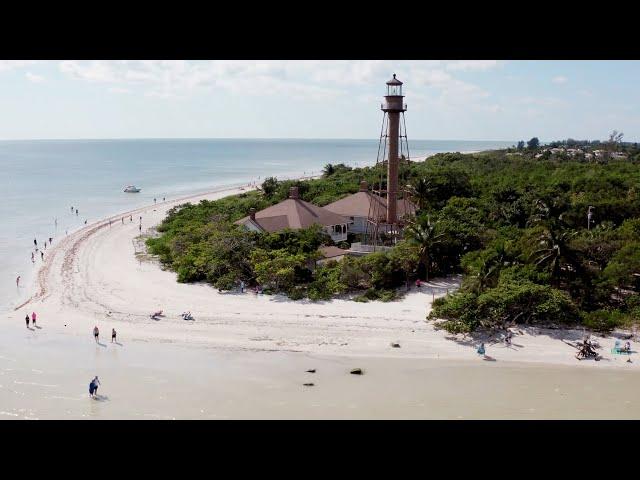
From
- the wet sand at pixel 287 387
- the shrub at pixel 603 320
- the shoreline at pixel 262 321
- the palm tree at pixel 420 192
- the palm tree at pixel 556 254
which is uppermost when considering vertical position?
the palm tree at pixel 420 192

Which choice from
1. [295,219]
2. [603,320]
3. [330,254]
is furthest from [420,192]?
[603,320]

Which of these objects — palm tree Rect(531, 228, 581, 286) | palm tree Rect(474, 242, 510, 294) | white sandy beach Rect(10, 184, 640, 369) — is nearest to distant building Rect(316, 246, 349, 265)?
white sandy beach Rect(10, 184, 640, 369)

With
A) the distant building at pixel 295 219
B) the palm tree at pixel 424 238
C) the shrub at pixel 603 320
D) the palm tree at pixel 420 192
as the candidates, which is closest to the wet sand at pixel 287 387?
the shrub at pixel 603 320

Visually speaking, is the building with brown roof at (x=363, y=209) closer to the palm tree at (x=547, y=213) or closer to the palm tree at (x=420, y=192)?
the palm tree at (x=420, y=192)

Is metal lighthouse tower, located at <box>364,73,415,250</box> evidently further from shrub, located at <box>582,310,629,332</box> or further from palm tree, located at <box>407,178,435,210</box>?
shrub, located at <box>582,310,629,332</box>

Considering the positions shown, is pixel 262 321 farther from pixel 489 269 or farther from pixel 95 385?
pixel 489 269
